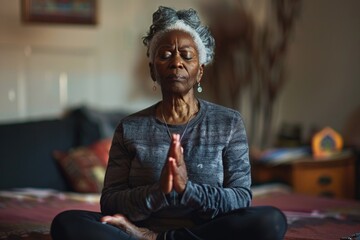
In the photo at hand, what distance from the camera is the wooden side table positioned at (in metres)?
3.75

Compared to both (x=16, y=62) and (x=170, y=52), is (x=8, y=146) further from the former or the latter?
(x=170, y=52)

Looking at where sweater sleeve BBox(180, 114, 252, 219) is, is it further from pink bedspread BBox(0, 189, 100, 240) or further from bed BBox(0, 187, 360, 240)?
pink bedspread BBox(0, 189, 100, 240)

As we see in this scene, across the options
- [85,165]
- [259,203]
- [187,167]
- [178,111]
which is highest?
[178,111]

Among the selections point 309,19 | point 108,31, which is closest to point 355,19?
point 309,19

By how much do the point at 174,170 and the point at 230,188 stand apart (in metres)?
0.24

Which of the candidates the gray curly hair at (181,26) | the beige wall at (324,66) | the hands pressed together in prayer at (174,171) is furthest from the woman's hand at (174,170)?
the beige wall at (324,66)

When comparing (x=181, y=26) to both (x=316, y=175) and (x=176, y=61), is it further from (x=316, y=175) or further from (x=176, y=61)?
(x=316, y=175)

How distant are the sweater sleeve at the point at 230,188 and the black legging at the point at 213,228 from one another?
A: 34mm

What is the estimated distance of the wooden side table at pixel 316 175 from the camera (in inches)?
148

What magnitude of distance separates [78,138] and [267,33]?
144 centimetres

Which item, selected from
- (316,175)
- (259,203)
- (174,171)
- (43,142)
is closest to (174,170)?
(174,171)

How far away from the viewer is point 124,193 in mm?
1962

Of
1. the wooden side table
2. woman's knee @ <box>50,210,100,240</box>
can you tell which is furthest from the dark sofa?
woman's knee @ <box>50,210,100,240</box>

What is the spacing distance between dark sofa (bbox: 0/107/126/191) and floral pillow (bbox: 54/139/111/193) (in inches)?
2.4
